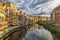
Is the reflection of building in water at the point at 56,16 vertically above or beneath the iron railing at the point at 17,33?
above

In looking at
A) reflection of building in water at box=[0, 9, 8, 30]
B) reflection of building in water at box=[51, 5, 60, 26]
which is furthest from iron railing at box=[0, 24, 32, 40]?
reflection of building in water at box=[51, 5, 60, 26]

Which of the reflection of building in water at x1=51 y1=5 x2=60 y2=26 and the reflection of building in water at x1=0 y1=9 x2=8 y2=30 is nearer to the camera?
the reflection of building in water at x1=0 y1=9 x2=8 y2=30

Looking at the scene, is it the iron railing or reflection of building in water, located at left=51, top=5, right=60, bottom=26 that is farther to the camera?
reflection of building in water, located at left=51, top=5, right=60, bottom=26

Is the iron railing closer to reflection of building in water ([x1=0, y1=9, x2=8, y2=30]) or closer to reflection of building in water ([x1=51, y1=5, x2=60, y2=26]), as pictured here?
reflection of building in water ([x1=0, y1=9, x2=8, y2=30])

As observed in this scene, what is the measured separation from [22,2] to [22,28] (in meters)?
0.76

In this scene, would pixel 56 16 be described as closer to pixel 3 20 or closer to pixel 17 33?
pixel 17 33

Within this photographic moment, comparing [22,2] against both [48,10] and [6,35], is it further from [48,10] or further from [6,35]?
[6,35]

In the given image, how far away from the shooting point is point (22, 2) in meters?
3.75

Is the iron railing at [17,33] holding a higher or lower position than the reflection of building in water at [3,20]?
lower

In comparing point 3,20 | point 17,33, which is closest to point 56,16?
point 17,33

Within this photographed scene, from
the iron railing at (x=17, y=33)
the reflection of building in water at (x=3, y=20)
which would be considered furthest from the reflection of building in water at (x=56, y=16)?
the reflection of building in water at (x=3, y=20)

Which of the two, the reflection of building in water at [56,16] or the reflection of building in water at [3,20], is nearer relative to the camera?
the reflection of building in water at [3,20]

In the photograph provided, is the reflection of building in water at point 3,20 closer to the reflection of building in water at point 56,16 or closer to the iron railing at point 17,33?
the iron railing at point 17,33

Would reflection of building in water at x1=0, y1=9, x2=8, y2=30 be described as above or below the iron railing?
above
